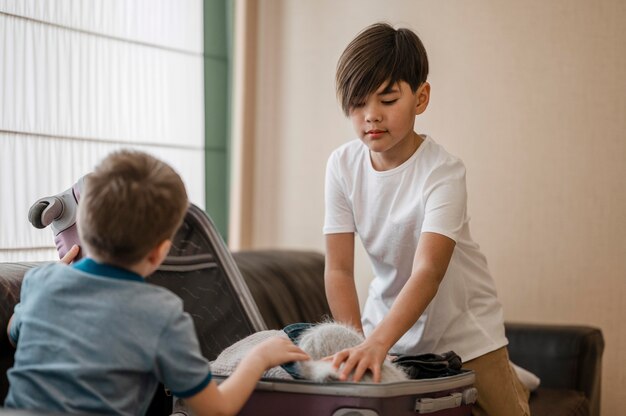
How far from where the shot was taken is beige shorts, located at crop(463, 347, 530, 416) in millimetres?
1773

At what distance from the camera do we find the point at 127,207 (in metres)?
1.15

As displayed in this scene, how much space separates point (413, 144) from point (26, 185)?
1.21 metres

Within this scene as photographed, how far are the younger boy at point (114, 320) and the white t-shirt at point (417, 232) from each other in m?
0.70

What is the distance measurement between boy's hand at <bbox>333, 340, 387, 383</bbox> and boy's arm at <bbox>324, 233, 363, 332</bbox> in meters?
0.41

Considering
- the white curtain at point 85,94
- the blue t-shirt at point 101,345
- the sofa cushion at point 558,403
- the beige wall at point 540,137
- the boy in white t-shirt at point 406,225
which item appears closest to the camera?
the blue t-shirt at point 101,345

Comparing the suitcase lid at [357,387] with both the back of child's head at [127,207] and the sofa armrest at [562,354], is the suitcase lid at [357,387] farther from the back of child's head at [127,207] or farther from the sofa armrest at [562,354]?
the sofa armrest at [562,354]

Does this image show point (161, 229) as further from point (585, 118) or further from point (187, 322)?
point (585, 118)

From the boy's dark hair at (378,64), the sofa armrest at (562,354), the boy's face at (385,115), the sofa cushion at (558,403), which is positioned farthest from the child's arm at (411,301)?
the sofa armrest at (562,354)

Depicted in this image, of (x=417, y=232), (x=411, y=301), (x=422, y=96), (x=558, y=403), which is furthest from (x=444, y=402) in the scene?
(x=558, y=403)

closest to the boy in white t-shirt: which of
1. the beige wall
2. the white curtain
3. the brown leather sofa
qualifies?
the brown leather sofa

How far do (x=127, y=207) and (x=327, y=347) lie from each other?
0.48 meters

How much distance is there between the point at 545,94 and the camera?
273 centimetres

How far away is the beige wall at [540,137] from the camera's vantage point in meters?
2.64

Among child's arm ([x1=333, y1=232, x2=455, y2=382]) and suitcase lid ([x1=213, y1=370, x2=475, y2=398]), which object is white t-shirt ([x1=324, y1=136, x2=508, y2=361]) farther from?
suitcase lid ([x1=213, y1=370, x2=475, y2=398])
